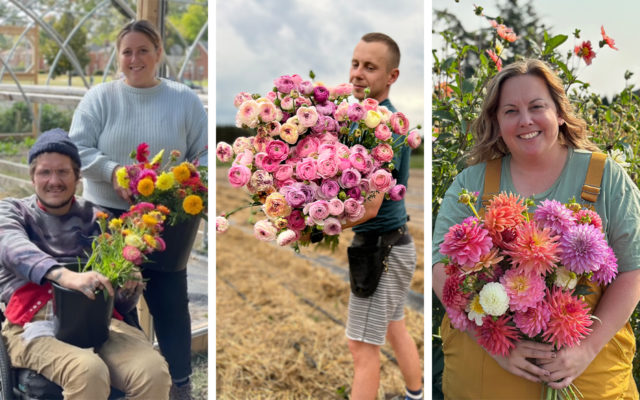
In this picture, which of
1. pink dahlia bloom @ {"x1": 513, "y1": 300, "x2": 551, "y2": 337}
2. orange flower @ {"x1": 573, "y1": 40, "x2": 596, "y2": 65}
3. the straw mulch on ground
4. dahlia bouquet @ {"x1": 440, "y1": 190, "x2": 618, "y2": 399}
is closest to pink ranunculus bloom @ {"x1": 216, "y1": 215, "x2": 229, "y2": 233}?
dahlia bouquet @ {"x1": 440, "y1": 190, "x2": 618, "y2": 399}

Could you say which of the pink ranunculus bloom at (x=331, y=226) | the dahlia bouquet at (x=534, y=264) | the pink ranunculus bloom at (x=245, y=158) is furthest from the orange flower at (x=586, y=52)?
the pink ranunculus bloom at (x=245, y=158)

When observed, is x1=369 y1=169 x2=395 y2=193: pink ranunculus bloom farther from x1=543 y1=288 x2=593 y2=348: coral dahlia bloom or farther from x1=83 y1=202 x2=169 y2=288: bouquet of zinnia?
x1=83 y1=202 x2=169 y2=288: bouquet of zinnia

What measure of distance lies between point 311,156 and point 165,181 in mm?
594

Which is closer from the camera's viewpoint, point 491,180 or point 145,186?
point 491,180

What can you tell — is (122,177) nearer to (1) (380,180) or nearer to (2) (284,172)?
(2) (284,172)

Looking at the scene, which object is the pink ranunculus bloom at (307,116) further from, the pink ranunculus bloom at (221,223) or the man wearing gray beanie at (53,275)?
the man wearing gray beanie at (53,275)

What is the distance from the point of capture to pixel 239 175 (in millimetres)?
1953

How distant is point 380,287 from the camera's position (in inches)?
89.8

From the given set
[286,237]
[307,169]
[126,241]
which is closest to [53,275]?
[126,241]

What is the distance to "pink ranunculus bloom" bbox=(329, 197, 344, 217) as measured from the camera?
188cm

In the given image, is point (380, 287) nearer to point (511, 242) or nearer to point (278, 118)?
point (511, 242)

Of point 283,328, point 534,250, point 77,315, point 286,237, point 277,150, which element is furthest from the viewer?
point 283,328

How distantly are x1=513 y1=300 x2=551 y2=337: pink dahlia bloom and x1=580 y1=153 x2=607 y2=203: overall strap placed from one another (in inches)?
14.6

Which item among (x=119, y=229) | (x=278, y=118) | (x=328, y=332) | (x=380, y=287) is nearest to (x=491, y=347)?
(x=380, y=287)
